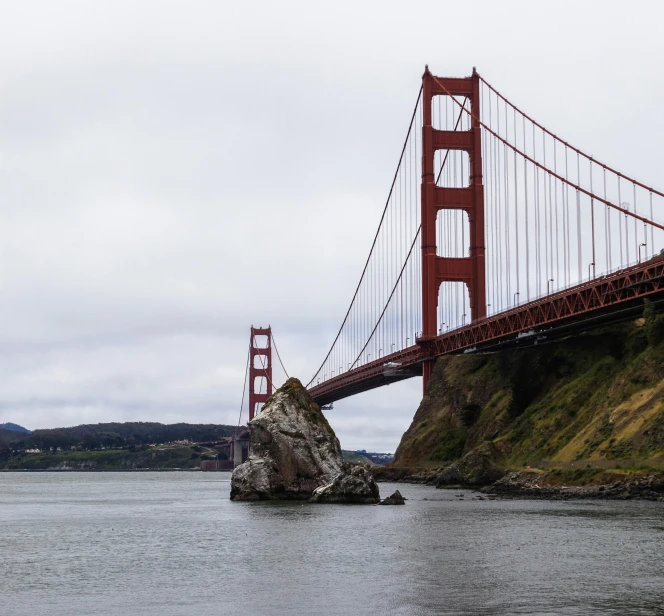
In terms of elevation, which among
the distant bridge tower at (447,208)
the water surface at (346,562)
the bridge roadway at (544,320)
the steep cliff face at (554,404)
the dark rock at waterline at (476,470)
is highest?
the distant bridge tower at (447,208)

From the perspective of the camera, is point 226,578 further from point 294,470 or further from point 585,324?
point 585,324

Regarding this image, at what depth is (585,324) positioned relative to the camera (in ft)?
327

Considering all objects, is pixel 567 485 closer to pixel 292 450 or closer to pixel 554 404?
pixel 554 404

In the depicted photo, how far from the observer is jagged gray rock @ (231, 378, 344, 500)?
7112 cm

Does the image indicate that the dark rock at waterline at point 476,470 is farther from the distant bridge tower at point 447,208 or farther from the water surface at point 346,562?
the distant bridge tower at point 447,208

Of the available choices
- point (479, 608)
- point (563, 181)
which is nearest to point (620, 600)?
point (479, 608)

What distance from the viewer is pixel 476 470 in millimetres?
94000

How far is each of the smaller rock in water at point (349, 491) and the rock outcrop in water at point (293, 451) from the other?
0.33ft

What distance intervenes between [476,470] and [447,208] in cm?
3996

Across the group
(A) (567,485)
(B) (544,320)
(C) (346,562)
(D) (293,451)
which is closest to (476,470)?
(A) (567,485)

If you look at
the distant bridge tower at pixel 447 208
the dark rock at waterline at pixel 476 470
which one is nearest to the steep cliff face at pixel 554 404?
the dark rock at waterline at pixel 476 470

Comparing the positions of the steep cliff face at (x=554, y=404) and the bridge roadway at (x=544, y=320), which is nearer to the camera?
the steep cliff face at (x=554, y=404)

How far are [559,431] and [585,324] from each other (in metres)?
10.6

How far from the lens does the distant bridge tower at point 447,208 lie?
124m
